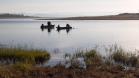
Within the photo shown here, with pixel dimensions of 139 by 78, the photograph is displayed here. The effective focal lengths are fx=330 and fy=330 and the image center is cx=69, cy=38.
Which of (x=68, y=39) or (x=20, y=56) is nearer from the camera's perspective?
(x=20, y=56)

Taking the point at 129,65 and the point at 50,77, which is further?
the point at 129,65

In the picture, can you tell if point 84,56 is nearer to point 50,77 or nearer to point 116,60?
point 116,60

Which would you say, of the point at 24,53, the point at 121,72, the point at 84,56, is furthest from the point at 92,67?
the point at 24,53

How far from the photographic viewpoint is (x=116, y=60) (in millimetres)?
16453

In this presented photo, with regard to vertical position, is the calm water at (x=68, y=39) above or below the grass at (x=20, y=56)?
below

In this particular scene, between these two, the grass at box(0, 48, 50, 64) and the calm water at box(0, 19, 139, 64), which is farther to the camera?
the calm water at box(0, 19, 139, 64)

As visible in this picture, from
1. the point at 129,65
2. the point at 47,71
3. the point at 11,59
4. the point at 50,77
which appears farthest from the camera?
the point at 11,59

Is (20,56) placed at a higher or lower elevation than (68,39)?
higher

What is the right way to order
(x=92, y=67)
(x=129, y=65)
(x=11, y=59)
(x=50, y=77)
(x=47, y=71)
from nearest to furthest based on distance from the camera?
1. (x=50, y=77)
2. (x=47, y=71)
3. (x=92, y=67)
4. (x=129, y=65)
5. (x=11, y=59)

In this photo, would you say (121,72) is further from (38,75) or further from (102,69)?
(38,75)

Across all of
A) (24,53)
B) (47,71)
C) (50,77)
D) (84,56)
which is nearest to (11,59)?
(24,53)

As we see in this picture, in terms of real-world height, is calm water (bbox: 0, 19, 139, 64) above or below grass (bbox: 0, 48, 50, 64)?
below

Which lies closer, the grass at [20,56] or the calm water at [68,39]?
the grass at [20,56]

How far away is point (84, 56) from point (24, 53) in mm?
3085
